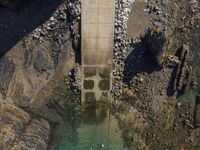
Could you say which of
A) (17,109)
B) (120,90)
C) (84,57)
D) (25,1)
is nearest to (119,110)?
(120,90)

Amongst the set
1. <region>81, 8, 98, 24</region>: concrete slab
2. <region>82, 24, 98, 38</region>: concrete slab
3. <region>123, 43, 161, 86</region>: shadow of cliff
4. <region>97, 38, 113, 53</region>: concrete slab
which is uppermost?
<region>81, 8, 98, 24</region>: concrete slab

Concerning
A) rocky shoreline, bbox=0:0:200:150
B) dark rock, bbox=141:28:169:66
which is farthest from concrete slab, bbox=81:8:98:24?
dark rock, bbox=141:28:169:66

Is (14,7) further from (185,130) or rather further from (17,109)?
(185,130)

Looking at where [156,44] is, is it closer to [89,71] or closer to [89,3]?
[89,71]

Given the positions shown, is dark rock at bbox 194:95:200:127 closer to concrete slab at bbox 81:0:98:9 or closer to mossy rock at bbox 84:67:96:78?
mossy rock at bbox 84:67:96:78

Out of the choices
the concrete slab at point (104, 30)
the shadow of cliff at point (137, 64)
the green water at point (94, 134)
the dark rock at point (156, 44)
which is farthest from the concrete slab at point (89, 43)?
the green water at point (94, 134)

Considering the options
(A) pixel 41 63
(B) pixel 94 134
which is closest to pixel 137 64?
(B) pixel 94 134
